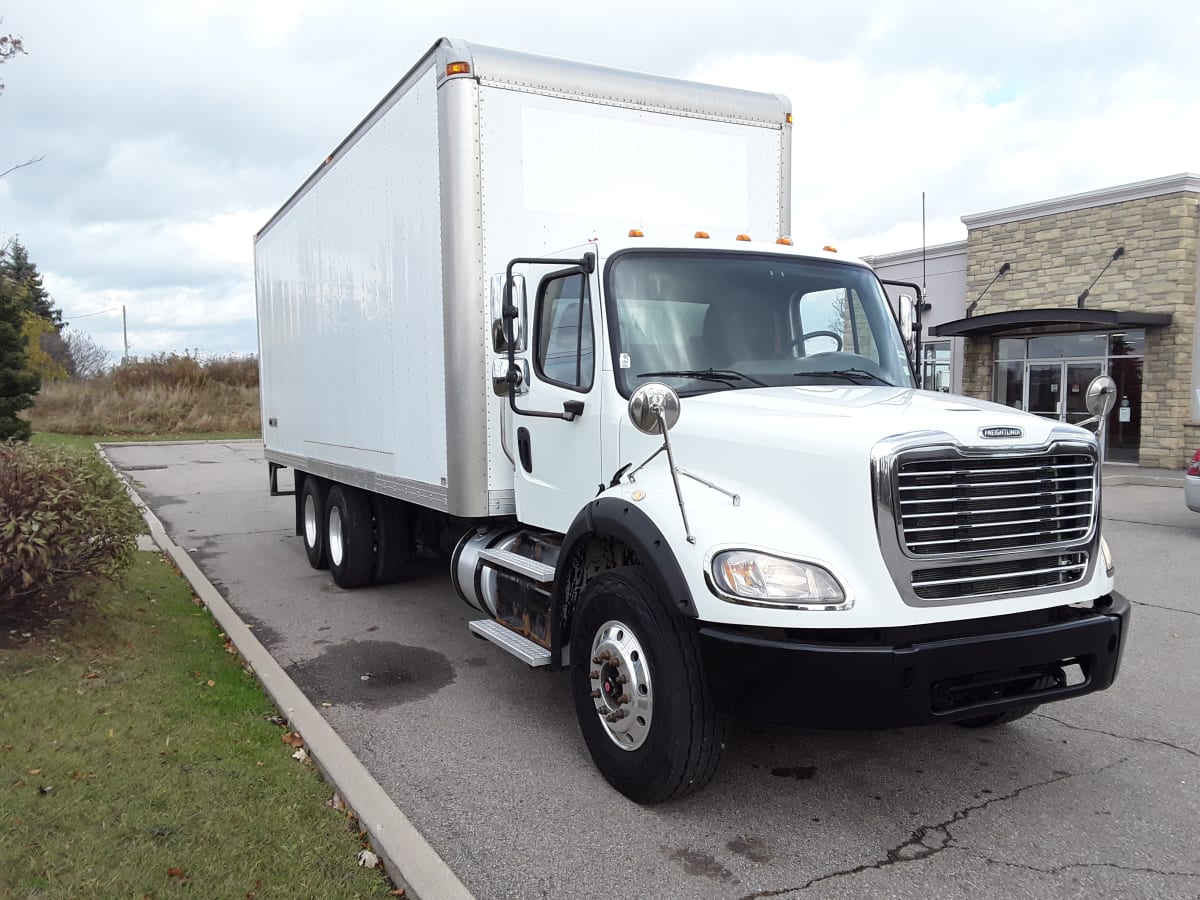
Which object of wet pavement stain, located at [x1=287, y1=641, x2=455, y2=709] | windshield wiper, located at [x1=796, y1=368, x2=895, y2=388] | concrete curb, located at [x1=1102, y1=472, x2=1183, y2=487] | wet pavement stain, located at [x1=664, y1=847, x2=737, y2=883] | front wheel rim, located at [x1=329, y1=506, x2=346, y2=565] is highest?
windshield wiper, located at [x1=796, y1=368, x2=895, y2=388]

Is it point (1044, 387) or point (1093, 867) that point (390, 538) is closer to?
point (1093, 867)

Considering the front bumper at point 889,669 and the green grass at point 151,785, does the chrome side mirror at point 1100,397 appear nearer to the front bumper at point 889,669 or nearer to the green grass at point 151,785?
the front bumper at point 889,669

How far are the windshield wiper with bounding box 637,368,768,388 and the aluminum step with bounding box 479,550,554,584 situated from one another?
122 cm

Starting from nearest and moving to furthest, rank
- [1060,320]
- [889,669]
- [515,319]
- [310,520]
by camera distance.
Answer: [889,669]
[515,319]
[310,520]
[1060,320]

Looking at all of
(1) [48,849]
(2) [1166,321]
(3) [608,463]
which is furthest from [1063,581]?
(2) [1166,321]

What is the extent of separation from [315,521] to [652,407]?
257 inches

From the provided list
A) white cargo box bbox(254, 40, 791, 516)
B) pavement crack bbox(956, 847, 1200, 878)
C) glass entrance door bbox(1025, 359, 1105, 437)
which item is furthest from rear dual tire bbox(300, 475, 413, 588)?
glass entrance door bbox(1025, 359, 1105, 437)

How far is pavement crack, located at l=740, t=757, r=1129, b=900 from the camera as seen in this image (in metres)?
3.39

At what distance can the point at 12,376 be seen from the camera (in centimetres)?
1862

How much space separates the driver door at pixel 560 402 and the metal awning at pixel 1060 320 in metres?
15.2

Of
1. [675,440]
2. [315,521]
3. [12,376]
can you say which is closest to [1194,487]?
[675,440]

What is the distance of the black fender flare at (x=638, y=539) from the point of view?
362 centimetres

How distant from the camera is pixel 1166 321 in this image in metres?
18.1

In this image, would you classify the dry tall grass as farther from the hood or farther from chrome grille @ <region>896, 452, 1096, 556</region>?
chrome grille @ <region>896, 452, 1096, 556</region>
